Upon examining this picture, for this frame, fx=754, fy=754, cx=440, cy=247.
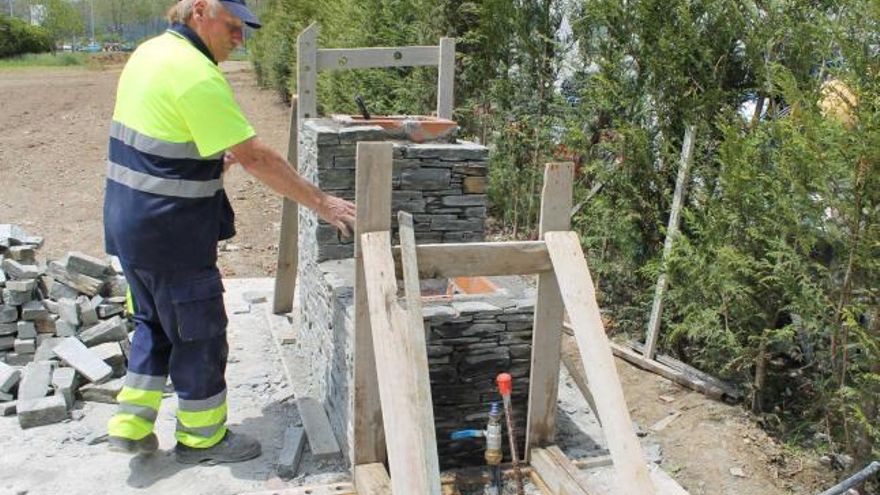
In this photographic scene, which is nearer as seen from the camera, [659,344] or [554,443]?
[554,443]

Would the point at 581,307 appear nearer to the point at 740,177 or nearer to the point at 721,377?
the point at 740,177

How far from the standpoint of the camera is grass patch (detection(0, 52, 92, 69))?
41825mm

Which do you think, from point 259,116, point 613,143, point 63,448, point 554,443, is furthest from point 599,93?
point 259,116

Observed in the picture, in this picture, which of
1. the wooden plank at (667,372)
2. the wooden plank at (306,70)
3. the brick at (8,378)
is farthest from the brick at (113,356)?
the wooden plank at (667,372)

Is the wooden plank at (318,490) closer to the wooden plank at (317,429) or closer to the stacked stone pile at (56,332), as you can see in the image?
the wooden plank at (317,429)

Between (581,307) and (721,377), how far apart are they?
213cm

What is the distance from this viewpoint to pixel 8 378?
4445 millimetres

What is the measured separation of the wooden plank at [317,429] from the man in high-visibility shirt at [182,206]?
319 millimetres

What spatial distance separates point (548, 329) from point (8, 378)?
3199mm

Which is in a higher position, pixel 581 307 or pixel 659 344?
pixel 581 307

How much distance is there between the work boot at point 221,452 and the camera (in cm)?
382

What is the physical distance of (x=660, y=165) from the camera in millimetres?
5246

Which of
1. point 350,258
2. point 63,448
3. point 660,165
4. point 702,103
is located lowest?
point 63,448

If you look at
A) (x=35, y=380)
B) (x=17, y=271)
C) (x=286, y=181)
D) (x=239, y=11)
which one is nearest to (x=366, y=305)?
(x=286, y=181)
